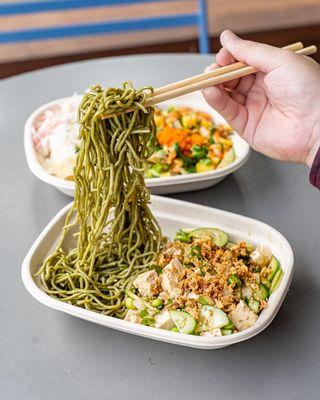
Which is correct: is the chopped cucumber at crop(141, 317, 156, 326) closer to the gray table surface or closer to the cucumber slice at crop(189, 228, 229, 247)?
the gray table surface

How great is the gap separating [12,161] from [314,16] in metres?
3.26

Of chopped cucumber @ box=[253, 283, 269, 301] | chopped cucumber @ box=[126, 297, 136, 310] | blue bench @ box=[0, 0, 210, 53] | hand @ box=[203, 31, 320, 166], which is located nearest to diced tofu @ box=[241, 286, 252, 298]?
chopped cucumber @ box=[253, 283, 269, 301]

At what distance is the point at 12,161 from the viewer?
6.72 ft

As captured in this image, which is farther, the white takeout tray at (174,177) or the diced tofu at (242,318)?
the white takeout tray at (174,177)

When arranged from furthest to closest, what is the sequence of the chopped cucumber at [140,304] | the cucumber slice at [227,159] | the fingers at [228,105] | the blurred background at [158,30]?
the blurred background at [158,30]
the cucumber slice at [227,159]
the fingers at [228,105]
the chopped cucumber at [140,304]

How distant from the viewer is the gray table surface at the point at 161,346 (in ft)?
4.28

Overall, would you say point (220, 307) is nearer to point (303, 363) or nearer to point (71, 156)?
point (303, 363)

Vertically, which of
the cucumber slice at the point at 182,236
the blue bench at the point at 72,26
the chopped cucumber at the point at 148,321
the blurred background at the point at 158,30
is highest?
the blue bench at the point at 72,26

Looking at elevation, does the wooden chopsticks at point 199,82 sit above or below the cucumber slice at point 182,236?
above

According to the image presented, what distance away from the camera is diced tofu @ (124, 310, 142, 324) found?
4.42ft

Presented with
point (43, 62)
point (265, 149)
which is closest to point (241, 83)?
point (265, 149)

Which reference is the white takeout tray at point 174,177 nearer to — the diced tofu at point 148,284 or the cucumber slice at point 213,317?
the diced tofu at point 148,284

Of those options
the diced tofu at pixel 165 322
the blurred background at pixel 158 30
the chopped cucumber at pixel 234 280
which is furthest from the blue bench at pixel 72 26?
the diced tofu at pixel 165 322

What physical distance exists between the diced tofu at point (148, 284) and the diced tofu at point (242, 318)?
185mm
